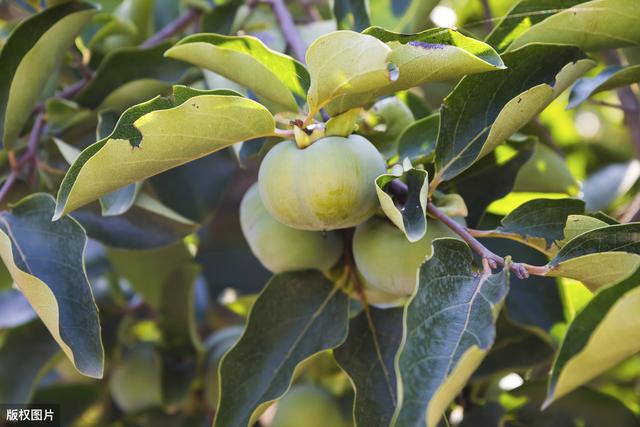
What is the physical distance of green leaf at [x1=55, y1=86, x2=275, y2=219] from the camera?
2.41 ft

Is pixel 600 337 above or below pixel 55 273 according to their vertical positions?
above

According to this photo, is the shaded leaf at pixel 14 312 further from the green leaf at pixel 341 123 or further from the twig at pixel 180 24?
the green leaf at pixel 341 123

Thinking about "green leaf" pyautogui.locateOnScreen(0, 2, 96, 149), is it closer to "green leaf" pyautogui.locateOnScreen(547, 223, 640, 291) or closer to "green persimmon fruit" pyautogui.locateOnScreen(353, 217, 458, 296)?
"green persimmon fruit" pyautogui.locateOnScreen(353, 217, 458, 296)

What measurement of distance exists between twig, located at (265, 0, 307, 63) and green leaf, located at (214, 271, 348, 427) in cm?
31

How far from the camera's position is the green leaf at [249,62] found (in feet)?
2.67

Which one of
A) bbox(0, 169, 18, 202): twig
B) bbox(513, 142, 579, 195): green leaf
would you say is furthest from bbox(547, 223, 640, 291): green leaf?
bbox(0, 169, 18, 202): twig

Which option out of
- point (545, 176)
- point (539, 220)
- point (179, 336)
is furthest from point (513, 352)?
Answer: point (179, 336)

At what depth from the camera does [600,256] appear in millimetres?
716

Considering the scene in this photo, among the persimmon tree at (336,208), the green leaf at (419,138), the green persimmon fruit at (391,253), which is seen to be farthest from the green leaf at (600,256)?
the green leaf at (419,138)

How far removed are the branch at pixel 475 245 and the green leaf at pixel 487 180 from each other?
0.49ft

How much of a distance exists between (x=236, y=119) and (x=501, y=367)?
610mm

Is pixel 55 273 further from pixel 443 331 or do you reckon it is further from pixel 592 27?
pixel 592 27

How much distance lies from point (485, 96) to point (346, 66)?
0.20 meters

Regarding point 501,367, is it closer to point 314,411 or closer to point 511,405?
point 511,405
